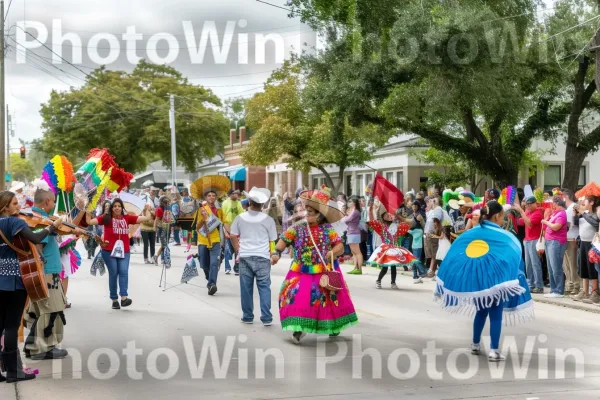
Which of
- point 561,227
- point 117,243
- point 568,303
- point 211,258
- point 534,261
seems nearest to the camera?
point 117,243

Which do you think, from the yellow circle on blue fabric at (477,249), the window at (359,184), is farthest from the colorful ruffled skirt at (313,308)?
the window at (359,184)

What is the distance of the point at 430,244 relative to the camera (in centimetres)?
1948

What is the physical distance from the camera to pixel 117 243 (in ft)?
43.6

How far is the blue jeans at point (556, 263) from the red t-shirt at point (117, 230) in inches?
285

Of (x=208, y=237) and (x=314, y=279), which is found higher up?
(x=208, y=237)

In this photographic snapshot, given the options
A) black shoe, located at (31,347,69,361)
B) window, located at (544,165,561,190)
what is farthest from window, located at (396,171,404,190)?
black shoe, located at (31,347,69,361)

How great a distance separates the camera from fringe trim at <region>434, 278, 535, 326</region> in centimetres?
926

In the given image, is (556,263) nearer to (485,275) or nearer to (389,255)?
(389,255)

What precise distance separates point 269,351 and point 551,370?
10.0 feet

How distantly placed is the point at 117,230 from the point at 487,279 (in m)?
6.29

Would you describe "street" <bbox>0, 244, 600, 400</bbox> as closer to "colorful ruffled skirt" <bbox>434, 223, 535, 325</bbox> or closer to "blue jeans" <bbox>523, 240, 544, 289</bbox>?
"colorful ruffled skirt" <bbox>434, 223, 535, 325</bbox>

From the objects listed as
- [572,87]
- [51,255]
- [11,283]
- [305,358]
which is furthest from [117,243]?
[572,87]

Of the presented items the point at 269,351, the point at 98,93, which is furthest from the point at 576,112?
the point at 98,93

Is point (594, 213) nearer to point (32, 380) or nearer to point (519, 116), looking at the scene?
point (519, 116)
